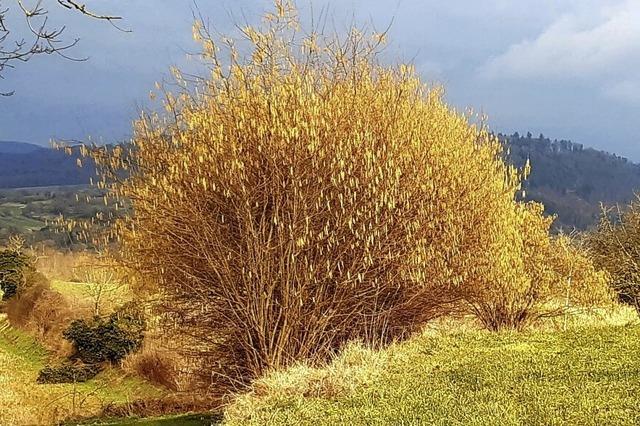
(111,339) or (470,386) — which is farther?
(111,339)

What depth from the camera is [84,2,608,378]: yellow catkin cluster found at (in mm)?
9133

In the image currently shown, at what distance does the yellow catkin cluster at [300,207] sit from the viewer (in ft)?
30.0

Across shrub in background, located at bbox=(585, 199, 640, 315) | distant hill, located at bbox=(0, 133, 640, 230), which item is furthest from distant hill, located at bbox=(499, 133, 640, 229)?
shrub in background, located at bbox=(585, 199, 640, 315)

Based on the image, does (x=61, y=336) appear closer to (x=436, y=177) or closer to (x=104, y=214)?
(x=104, y=214)

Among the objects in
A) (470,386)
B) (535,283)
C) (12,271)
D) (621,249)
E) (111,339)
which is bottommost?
(111,339)

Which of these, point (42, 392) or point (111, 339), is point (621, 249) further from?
point (42, 392)

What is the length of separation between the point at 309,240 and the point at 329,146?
1323mm

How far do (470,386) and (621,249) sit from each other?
49.2 ft

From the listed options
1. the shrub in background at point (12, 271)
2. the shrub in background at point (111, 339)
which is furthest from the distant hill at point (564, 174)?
the shrub in background at point (111, 339)

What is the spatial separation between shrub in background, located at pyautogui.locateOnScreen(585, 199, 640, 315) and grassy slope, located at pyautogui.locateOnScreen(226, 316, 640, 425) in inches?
333

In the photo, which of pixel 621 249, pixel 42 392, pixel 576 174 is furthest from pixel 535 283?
pixel 576 174

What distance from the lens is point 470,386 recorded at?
6.25 meters

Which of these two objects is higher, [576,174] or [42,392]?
[576,174]

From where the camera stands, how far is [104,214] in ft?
Answer: 35.4
